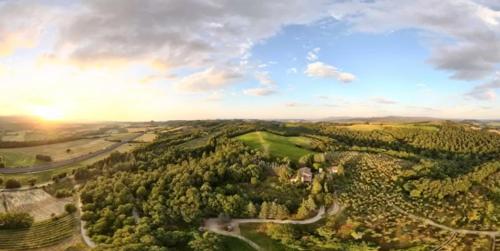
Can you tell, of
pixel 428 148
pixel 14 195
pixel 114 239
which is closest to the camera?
pixel 114 239

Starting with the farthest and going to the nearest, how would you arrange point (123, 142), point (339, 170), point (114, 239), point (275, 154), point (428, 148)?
1. point (428, 148)
2. point (123, 142)
3. point (275, 154)
4. point (339, 170)
5. point (114, 239)

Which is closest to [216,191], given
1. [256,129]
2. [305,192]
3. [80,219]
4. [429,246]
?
[305,192]

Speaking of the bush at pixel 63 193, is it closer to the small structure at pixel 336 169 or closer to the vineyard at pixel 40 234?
the vineyard at pixel 40 234

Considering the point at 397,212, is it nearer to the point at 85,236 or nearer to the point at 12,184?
the point at 85,236

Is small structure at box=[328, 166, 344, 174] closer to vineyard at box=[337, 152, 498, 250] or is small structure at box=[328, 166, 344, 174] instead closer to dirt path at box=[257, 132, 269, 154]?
vineyard at box=[337, 152, 498, 250]

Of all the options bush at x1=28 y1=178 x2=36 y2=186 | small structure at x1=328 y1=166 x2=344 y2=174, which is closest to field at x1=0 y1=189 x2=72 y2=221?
bush at x1=28 y1=178 x2=36 y2=186

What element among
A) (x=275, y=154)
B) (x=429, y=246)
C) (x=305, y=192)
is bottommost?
(x=429, y=246)

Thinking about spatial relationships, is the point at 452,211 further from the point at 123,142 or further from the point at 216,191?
the point at 123,142
